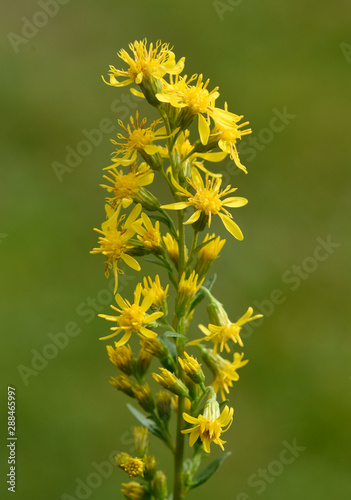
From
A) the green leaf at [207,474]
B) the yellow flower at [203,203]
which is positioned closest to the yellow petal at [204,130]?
the yellow flower at [203,203]

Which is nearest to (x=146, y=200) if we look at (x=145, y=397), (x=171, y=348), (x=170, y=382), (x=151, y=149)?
(x=151, y=149)

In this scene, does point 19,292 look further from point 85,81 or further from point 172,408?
point 172,408

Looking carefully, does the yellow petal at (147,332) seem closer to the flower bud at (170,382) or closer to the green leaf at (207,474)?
the flower bud at (170,382)

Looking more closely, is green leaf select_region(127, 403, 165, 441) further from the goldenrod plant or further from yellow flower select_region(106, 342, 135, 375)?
yellow flower select_region(106, 342, 135, 375)

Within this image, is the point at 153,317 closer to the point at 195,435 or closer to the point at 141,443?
the point at 195,435

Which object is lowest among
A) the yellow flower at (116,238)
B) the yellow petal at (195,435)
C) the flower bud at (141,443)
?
the flower bud at (141,443)

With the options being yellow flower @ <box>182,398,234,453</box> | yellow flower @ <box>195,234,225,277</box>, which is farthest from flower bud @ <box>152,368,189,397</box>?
yellow flower @ <box>195,234,225,277</box>
